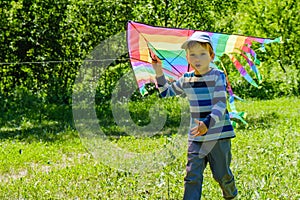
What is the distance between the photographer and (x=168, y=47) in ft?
18.0

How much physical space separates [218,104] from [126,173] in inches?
83.1

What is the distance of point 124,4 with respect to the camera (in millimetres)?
11648

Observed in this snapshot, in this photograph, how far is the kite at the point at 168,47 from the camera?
17.3ft

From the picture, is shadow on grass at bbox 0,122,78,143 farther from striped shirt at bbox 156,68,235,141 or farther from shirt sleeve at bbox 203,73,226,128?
shirt sleeve at bbox 203,73,226,128

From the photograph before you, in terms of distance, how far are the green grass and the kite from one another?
749 millimetres

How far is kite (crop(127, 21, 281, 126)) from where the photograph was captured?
5258mm

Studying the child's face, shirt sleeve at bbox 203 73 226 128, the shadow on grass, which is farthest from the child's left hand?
the shadow on grass

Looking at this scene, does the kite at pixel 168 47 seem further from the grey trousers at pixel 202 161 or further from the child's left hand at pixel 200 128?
the child's left hand at pixel 200 128

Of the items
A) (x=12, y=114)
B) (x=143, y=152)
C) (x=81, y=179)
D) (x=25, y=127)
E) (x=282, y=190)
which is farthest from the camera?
(x=12, y=114)

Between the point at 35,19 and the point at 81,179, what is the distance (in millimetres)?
6374

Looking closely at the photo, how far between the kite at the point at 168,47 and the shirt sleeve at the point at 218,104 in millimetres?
857

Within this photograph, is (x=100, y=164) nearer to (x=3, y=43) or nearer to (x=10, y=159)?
(x=10, y=159)

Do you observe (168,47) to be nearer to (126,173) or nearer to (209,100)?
(209,100)

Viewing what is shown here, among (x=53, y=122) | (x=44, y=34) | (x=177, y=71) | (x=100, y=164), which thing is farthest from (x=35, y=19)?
(x=177, y=71)
